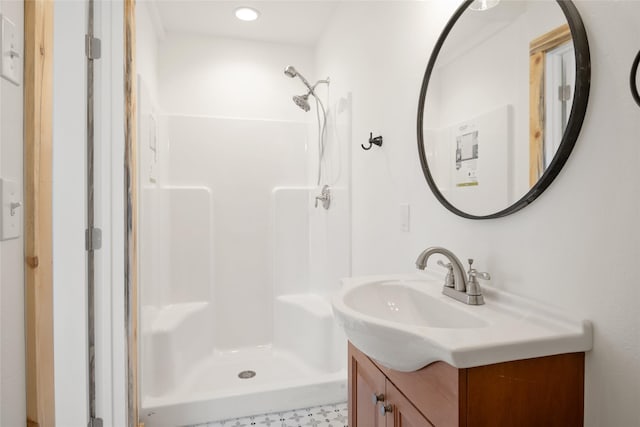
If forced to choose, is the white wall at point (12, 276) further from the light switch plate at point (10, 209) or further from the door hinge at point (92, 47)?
the door hinge at point (92, 47)

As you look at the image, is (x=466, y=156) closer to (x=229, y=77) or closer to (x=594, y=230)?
(x=594, y=230)

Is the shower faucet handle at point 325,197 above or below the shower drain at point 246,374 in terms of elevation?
above

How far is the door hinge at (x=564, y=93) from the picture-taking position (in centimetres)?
80

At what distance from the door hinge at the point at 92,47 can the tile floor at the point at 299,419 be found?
1.71 m

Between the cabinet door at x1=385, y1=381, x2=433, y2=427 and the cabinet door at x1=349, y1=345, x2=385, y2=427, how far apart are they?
41 mm

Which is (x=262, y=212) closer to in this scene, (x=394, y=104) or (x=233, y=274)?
(x=233, y=274)

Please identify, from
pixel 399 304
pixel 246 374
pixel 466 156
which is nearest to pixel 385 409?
pixel 399 304

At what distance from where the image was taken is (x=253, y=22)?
2.58 metres

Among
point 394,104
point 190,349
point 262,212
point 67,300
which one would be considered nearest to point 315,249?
point 262,212

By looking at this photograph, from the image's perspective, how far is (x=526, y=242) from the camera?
0.92 meters

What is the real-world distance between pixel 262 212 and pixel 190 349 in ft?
3.70

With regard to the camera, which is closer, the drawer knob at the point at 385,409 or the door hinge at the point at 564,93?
the door hinge at the point at 564,93

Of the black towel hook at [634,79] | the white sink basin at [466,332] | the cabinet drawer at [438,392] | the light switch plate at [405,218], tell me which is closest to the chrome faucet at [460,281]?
the white sink basin at [466,332]

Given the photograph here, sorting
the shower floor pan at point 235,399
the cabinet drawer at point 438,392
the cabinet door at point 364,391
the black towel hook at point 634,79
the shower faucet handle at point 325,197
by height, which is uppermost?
the black towel hook at point 634,79
